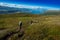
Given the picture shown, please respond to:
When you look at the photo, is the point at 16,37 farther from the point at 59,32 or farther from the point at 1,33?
the point at 59,32

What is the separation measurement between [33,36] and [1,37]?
3.40 m

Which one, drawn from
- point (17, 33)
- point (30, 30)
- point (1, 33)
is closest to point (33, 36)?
point (30, 30)

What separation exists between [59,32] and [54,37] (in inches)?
57.0

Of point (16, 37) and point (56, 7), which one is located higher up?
point (56, 7)

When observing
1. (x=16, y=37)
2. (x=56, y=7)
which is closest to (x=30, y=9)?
(x=56, y=7)

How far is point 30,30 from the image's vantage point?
658 inches

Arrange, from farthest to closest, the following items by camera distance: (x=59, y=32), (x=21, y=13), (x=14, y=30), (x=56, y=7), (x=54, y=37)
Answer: (x=21, y=13) → (x=56, y=7) → (x=14, y=30) → (x=59, y=32) → (x=54, y=37)

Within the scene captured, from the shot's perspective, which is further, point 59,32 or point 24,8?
point 24,8

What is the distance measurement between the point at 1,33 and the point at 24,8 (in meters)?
18.3

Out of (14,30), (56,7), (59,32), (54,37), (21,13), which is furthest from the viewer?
(21,13)

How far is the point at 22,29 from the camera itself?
60.1 ft

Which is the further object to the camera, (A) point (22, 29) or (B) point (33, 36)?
(A) point (22, 29)

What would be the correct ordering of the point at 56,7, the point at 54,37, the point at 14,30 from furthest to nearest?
the point at 56,7
the point at 14,30
the point at 54,37

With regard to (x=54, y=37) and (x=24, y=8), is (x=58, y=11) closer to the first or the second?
(x=24, y=8)
